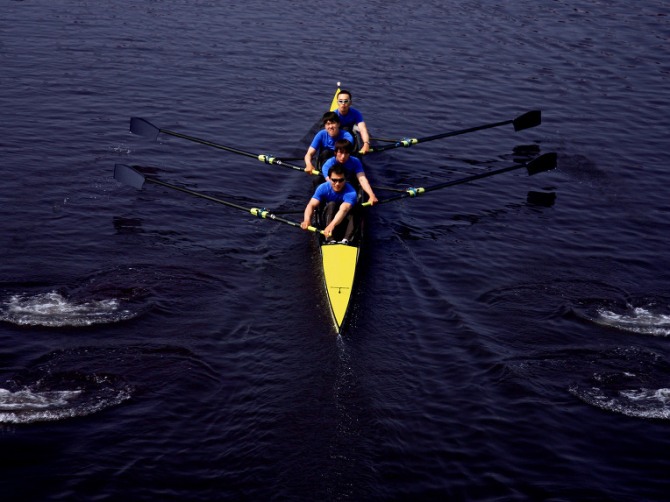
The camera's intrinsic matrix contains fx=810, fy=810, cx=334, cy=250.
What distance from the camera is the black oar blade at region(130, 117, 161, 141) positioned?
76.5 ft

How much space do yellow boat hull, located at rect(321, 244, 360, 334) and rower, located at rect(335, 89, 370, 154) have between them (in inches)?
218

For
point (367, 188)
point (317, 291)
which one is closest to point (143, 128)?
point (367, 188)

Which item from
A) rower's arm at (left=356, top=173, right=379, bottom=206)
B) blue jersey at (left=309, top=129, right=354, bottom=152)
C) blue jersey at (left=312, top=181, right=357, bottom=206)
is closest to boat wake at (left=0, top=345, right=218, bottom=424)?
blue jersey at (left=312, top=181, right=357, bottom=206)

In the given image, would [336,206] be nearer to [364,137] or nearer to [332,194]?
[332,194]

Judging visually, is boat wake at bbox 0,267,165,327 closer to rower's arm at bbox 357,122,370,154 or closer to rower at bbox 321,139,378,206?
rower at bbox 321,139,378,206

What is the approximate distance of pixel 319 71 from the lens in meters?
32.3

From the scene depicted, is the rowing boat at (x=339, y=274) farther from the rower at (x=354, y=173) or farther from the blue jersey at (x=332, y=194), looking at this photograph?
the rower at (x=354, y=173)

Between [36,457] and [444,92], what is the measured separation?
22833 mm

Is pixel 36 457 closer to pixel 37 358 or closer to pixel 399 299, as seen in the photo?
pixel 37 358

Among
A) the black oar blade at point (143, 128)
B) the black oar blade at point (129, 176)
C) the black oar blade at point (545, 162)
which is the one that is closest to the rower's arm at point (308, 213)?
the black oar blade at point (129, 176)

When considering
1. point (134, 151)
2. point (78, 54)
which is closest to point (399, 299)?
point (134, 151)

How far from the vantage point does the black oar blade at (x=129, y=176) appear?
2041 centimetres

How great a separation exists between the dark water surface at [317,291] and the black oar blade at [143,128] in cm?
87

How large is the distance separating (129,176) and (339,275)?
732 centimetres
